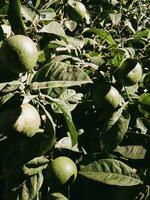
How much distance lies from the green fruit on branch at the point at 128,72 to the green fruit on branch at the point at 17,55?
573mm

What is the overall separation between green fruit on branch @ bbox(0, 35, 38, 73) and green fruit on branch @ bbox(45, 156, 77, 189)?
1.46ft

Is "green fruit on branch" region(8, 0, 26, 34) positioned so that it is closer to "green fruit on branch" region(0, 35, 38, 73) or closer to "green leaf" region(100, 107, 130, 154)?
"green fruit on branch" region(0, 35, 38, 73)

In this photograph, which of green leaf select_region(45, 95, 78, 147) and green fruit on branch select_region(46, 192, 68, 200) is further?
green fruit on branch select_region(46, 192, 68, 200)

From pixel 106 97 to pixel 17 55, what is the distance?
1.76ft

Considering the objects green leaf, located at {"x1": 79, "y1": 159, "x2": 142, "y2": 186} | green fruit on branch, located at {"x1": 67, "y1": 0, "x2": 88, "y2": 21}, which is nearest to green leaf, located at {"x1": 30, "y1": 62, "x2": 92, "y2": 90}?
green leaf, located at {"x1": 79, "y1": 159, "x2": 142, "y2": 186}

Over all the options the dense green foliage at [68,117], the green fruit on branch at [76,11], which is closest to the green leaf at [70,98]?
the dense green foliage at [68,117]

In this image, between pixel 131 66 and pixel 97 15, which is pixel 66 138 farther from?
pixel 97 15

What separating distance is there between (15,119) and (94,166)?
0.50 m

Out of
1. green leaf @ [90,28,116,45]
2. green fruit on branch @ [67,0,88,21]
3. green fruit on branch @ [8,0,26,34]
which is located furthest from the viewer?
green fruit on branch @ [67,0,88,21]

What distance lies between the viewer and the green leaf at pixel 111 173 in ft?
6.55

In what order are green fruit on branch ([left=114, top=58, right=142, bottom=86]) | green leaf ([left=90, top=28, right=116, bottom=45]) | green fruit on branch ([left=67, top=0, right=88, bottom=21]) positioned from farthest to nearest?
green fruit on branch ([left=67, top=0, right=88, bottom=21]) < green leaf ([left=90, top=28, right=116, bottom=45]) < green fruit on branch ([left=114, top=58, right=142, bottom=86])

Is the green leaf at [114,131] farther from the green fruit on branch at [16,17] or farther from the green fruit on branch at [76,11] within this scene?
the green fruit on branch at [76,11]

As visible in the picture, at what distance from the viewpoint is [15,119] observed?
69.5 inches

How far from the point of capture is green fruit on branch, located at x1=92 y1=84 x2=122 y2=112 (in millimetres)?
2170
